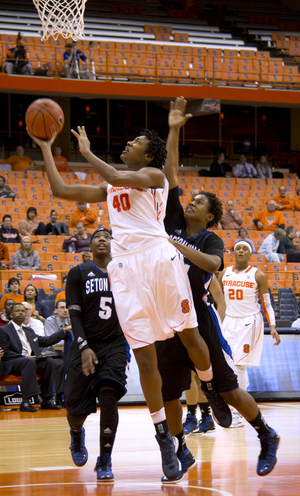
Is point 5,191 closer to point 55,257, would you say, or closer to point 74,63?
point 55,257

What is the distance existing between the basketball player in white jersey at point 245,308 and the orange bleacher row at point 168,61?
514 inches

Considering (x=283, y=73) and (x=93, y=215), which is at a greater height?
(x=283, y=73)

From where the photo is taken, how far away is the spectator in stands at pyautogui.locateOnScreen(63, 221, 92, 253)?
14.4m

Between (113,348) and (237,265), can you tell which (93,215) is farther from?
(113,348)

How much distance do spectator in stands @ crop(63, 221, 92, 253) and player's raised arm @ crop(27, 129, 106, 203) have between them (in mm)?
9982

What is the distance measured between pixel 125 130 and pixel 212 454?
63.2 feet

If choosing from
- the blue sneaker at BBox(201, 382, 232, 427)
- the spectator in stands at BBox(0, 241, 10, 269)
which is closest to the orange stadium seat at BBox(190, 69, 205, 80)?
the spectator in stands at BBox(0, 241, 10, 269)

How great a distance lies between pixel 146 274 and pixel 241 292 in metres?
4.33

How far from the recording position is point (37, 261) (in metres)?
13.4

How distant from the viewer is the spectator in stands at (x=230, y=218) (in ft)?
55.5

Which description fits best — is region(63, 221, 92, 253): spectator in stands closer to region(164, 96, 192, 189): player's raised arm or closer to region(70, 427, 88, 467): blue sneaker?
region(70, 427, 88, 467): blue sneaker

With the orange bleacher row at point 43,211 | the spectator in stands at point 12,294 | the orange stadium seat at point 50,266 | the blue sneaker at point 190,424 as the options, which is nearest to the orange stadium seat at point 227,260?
the orange bleacher row at point 43,211

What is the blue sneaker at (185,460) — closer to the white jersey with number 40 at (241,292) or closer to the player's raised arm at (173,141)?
the player's raised arm at (173,141)

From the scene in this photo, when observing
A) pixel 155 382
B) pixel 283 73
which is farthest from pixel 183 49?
pixel 155 382
